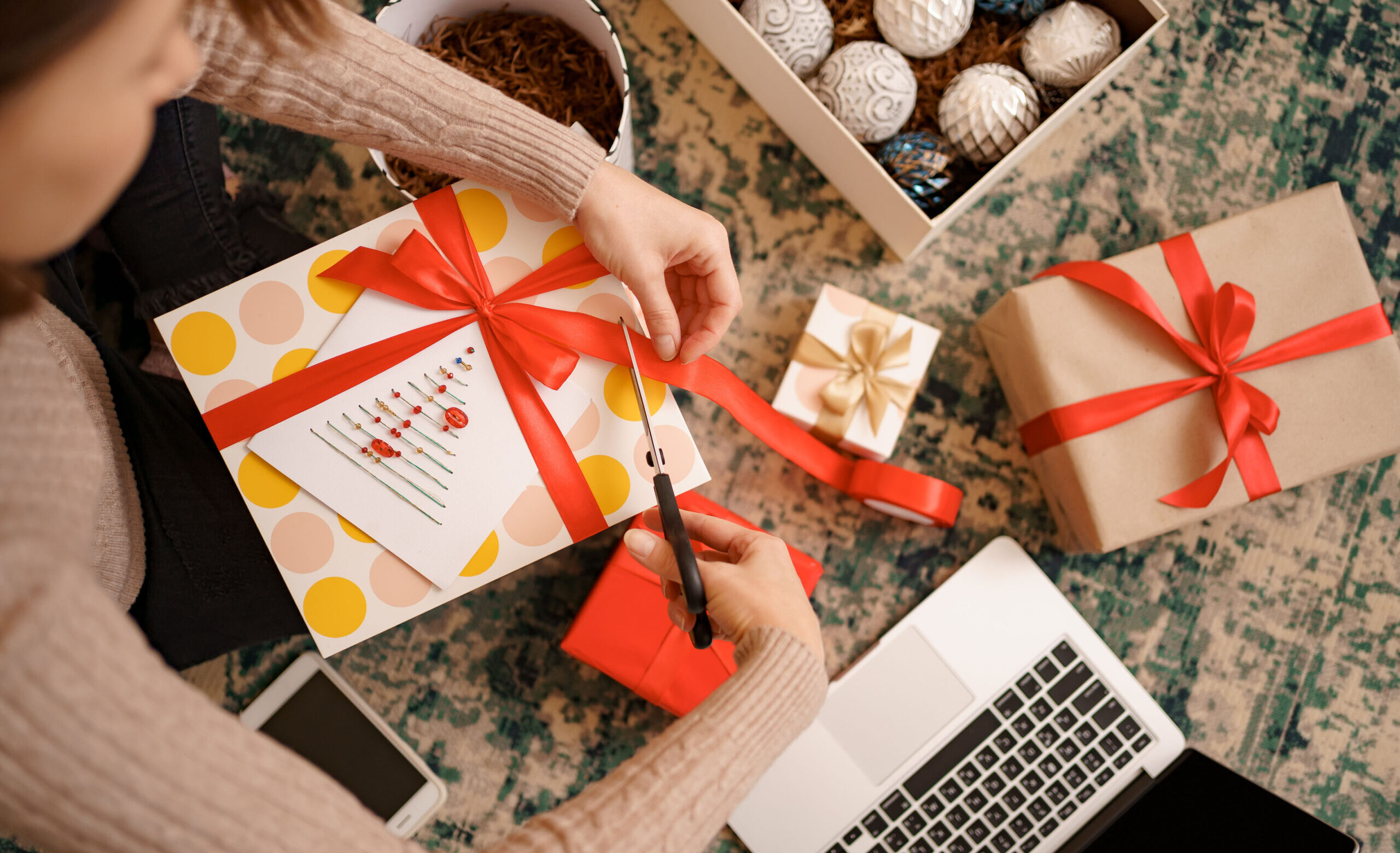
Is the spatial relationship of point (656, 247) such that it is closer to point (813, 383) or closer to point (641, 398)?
point (641, 398)

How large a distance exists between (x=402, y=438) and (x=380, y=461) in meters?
0.03

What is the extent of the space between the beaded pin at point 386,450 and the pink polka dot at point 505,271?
6.5 inches

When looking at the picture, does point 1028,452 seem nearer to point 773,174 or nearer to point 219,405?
point 773,174

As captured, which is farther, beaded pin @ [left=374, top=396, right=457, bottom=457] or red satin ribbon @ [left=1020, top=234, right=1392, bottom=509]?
red satin ribbon @ [left=1020, top=234, right=1392, bottom=509]

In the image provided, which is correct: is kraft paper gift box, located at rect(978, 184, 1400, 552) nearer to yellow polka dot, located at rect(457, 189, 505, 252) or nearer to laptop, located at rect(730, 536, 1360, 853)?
laptop, located at rect(730, 536, 1360, 853)

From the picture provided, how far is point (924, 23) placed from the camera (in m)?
0.80

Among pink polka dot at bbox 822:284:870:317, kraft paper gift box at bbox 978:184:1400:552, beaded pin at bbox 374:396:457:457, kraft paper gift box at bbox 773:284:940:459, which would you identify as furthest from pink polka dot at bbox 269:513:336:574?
kraft paper gift box at bbox 978:184:1400:552

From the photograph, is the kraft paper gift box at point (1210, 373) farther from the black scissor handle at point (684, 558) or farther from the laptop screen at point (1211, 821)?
the black scissor handle at point (684, 558)

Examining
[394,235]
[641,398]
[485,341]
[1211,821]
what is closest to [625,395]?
[641,398]

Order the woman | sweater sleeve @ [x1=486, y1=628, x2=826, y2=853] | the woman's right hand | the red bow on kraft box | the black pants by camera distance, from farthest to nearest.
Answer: the red bow on kraft box
the black pants
the woman's right hand
sweater sleeve @ [x1=486, y1=628, x2=826, y2=853]
the woman

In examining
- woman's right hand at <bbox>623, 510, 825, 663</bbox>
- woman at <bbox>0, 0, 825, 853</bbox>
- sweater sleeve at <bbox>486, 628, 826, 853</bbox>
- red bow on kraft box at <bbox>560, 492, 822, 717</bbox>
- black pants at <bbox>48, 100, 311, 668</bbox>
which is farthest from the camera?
red bow on kraft box at <bbox>560, 492, 822, 717</bbox>

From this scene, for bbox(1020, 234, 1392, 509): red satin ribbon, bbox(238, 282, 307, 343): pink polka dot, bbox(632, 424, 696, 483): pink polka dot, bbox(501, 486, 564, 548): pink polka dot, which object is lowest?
bbox(1020, 234, 1392, 509): red satin ribbon

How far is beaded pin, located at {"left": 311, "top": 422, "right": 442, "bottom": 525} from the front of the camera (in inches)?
25.1

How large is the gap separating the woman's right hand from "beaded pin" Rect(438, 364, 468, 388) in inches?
7.7
